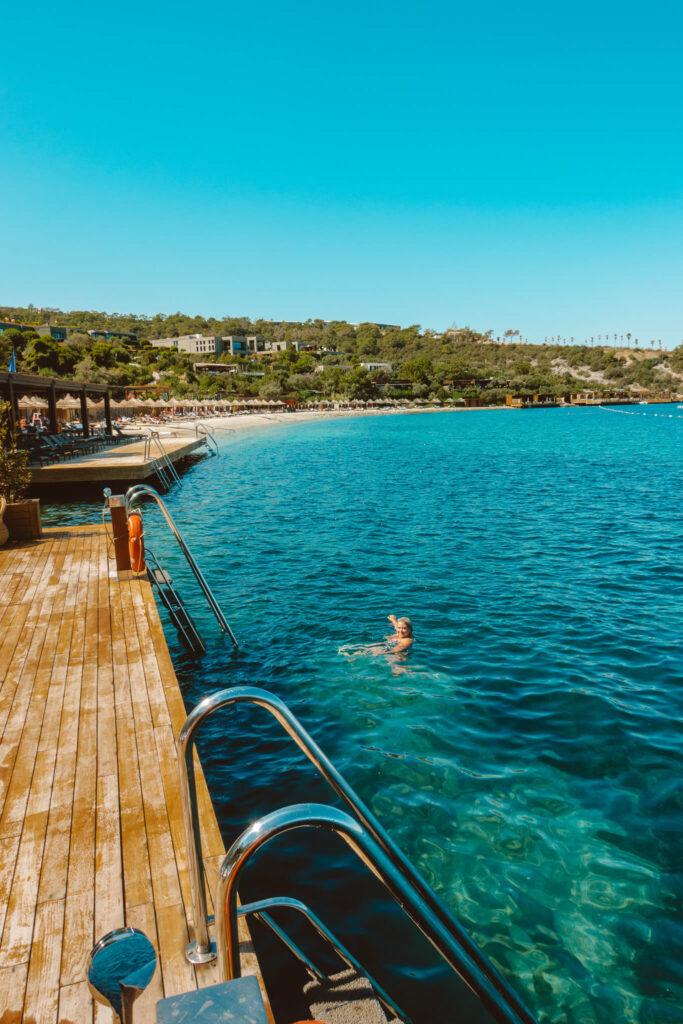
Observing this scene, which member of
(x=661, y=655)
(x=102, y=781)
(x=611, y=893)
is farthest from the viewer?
(x=661, y=655)

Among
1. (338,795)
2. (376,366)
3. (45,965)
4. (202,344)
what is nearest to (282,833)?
(338,795)

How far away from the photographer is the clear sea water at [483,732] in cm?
406

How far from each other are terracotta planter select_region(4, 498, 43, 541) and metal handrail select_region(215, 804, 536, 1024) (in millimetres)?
10271

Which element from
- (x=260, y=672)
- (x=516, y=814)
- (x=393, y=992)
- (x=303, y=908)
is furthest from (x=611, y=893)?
(x=260, y=672)

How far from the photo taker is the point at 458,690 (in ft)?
24.3

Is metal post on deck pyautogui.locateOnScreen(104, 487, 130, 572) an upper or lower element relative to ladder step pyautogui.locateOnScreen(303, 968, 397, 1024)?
upper

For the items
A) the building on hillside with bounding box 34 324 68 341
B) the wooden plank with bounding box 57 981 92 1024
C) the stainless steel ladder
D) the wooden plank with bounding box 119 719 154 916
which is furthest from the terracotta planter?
the building on hillside with bounding box 34 324 68 341

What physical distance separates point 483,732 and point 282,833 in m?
5.13

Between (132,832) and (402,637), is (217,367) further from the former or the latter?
(132,832)

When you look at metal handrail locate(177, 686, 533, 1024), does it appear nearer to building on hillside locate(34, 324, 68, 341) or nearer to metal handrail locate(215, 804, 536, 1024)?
metal handrail locate(215, 804, 536, 1024)

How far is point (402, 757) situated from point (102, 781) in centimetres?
305

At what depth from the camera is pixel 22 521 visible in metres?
10.8

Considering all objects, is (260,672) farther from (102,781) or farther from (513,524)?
(513,524)

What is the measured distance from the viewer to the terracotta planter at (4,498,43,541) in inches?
425
